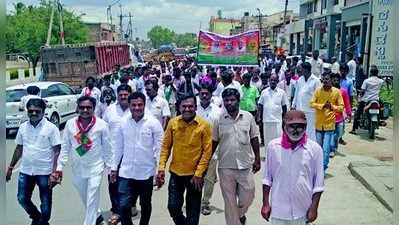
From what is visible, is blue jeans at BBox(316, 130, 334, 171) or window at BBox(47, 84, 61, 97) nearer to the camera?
blue jeans at BBox(316, 130, 334, 171)

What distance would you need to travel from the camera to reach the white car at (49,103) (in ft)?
43.4

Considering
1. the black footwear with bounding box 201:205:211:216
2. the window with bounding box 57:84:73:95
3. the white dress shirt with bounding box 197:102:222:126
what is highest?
the white dress shirt with bounding box 197:102:222:126

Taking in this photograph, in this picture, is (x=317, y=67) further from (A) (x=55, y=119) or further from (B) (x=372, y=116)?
(A) (x=55, y=119)

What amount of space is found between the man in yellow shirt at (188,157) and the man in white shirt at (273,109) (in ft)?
11.6

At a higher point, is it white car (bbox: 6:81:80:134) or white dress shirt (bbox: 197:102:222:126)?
white dress shirt (bbox: 197:102:222:126)

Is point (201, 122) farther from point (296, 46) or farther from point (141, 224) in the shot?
point (296, 46)

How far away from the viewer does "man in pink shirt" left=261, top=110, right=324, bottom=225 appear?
3916mm

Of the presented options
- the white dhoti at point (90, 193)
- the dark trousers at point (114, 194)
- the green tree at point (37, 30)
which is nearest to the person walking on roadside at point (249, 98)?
the dark trousers at point (114, 194)

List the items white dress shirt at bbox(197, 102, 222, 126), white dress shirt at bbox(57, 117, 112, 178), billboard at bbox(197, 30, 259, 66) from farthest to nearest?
billboard at bbox(197, 30, 259, 66), white dress shirt at bbox(197, 102, 222, 126), white dress shirt at bbox(57, 117, 112, 178)

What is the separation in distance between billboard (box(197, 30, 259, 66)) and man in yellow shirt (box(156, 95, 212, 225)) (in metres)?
9.46

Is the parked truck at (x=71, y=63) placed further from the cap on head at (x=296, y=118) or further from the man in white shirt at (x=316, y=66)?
Answer: the cap on head at (x=296, y=118)

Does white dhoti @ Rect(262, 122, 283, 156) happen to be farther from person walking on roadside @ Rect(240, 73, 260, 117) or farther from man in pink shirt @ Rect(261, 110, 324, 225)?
man in pink shirt @ Rect(261, 110, 324, 225)

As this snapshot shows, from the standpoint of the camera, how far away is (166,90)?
37.5 feet

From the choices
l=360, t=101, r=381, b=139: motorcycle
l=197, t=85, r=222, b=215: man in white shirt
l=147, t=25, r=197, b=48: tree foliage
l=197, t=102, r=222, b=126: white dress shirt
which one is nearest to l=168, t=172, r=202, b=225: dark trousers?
l=197, t=85, r=222, b=215: man in white shirt
